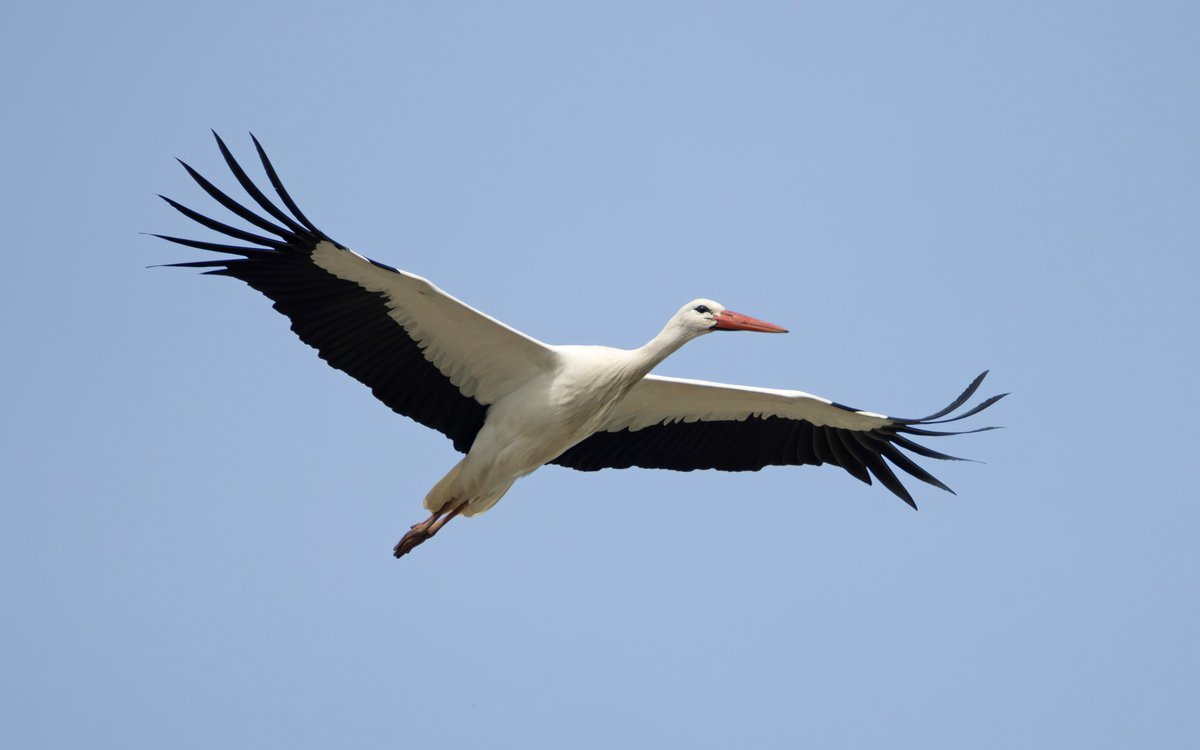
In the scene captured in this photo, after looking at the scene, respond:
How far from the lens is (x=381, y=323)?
12188 mm

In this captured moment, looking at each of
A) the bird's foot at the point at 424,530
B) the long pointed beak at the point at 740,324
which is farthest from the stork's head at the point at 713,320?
the bird's foot at the point at 424,530

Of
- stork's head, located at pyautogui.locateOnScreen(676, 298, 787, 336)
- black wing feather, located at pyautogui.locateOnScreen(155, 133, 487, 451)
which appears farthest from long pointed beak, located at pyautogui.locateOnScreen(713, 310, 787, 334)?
black wing feather, located at pyautogui.locateOnScreen(155, 133, 487, 451)

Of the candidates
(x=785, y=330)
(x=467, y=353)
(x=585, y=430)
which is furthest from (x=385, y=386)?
(x=785, y=330)

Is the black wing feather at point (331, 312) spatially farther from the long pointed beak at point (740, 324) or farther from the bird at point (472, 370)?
the long pointed beak at point (740, 324)

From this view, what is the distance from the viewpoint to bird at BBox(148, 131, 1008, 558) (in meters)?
11.7

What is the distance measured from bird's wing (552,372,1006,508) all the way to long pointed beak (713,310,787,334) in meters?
0.76

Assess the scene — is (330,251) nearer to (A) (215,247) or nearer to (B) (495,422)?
(A) (215,247)

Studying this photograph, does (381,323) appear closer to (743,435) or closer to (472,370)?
(472,370)

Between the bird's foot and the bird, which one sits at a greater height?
the bird

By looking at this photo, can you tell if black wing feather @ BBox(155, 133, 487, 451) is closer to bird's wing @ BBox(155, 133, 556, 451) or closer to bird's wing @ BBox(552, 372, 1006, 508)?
bird's wing @ BBox(155, 133, 556, 451)

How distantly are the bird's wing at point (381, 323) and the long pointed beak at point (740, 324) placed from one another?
1.26 metres

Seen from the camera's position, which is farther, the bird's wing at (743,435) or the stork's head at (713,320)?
the bird's wing at (743,435)

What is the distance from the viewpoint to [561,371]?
12211mm

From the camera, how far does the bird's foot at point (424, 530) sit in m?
12.6
